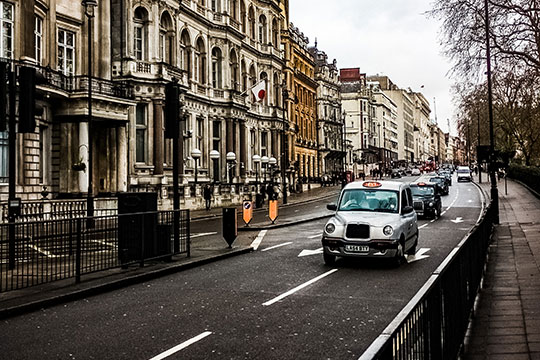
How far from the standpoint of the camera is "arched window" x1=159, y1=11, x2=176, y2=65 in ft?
136

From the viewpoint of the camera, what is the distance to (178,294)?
34.7 ft

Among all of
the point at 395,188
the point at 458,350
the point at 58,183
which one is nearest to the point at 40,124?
the point at 58,183

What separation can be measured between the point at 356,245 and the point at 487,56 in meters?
16.9

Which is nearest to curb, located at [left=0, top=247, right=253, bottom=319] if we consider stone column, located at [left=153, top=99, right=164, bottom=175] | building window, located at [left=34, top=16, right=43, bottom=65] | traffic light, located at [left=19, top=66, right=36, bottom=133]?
traffic light, located at [left=19, top=66, right=36, bottom=133]

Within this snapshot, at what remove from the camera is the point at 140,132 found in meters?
38.9

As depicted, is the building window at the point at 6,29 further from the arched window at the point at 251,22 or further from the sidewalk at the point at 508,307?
the arched window at the point at 251,22

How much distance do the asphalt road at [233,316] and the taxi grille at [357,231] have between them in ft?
2.62

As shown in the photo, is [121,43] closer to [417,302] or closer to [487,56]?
[487,56]

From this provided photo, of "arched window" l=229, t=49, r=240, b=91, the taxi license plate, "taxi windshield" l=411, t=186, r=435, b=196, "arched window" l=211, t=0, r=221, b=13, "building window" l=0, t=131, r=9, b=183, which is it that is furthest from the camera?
"arched window" l=229, t=49, r=240, b=91

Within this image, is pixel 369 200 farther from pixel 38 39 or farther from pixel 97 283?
pixel 38 39

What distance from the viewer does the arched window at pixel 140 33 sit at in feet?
127

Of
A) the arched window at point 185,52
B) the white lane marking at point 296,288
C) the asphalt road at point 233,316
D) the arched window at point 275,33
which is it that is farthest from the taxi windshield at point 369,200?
the arched window at point 275,33

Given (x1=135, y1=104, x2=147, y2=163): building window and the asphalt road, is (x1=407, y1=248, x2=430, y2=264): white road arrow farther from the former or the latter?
(x1=135, y1=104, x2=147, y2=163): building window

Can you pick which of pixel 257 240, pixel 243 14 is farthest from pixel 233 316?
pixel 243 14
